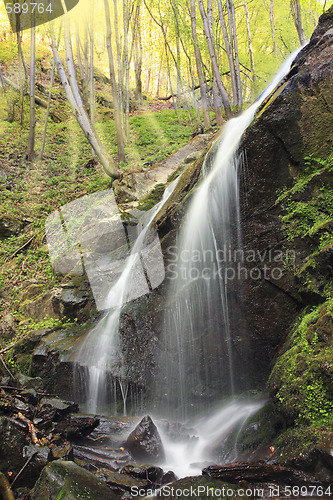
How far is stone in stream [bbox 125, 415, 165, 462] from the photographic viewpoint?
4.02 meters

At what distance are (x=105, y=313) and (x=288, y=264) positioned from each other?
4.11 m

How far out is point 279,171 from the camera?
16.7 ft

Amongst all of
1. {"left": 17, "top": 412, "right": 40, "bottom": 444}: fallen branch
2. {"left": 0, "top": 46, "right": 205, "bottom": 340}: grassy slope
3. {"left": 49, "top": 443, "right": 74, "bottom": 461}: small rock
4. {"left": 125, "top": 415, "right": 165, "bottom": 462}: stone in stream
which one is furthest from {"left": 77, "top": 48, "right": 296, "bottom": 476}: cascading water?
{"left": 0, "top": 46, "right": 205, "bottom": 340}: grassy slope

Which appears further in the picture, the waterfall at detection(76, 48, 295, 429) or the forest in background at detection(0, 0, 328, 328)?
the forest in background at detection(0, 0, 328, 328)

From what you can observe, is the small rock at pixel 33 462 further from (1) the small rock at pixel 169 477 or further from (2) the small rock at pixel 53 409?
(1) the small rock at pixel 169 477

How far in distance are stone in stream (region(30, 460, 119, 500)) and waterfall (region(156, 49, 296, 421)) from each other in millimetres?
2525

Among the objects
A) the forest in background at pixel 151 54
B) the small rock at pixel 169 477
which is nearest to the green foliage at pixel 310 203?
the small rock at pixel 169 477

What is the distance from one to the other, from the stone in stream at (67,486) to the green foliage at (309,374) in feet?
6.75

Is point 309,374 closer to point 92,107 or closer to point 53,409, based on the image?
point 53,409

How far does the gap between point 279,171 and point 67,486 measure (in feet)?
16.0

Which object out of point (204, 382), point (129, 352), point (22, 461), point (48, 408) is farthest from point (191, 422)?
point (22, 461)

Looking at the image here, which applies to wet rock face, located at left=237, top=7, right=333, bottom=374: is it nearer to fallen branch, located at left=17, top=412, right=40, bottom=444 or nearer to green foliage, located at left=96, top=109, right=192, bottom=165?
fallen branch, located at left=17, top=412, right=40, bottom=444

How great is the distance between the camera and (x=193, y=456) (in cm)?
410

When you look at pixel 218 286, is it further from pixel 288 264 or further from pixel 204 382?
pixel 204 382
